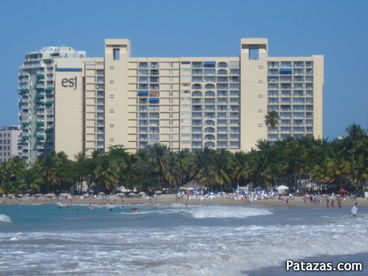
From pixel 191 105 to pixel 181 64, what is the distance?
19.4ft

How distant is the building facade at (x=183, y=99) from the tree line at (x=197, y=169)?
9128 millimetres

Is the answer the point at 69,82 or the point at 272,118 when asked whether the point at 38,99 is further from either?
the point at 272,118

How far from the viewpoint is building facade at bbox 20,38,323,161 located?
11188 centimetres

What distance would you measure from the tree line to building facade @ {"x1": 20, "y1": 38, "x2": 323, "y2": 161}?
913 centimetres

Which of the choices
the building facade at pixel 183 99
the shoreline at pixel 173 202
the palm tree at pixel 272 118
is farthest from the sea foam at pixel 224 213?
the building facade at pixel 183 99

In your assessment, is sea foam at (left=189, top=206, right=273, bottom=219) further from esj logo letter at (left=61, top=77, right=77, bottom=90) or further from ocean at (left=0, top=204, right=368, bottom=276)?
esj logo letter at (left=61, top=77, right=77, bottom=90)

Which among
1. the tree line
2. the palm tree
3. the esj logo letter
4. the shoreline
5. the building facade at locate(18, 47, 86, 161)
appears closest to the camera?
the shoreline

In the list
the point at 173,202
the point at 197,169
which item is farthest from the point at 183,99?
the point at 173,202

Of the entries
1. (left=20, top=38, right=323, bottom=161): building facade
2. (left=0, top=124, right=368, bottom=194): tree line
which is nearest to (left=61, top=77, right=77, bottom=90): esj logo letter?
(left=20, top=38, right=323, bottom=161): building facade

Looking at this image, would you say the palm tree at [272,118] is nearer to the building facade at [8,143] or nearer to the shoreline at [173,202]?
the shoreline at [173,202]

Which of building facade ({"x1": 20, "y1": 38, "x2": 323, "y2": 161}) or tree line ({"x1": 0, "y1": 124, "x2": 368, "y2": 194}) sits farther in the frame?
building facade ({"x1": 20, "y1": 38, "x2": 323, "y2": 161})

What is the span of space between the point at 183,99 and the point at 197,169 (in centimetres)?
1562

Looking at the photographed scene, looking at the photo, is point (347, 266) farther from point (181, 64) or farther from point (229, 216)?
point (181, 64)

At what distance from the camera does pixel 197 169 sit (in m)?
102
